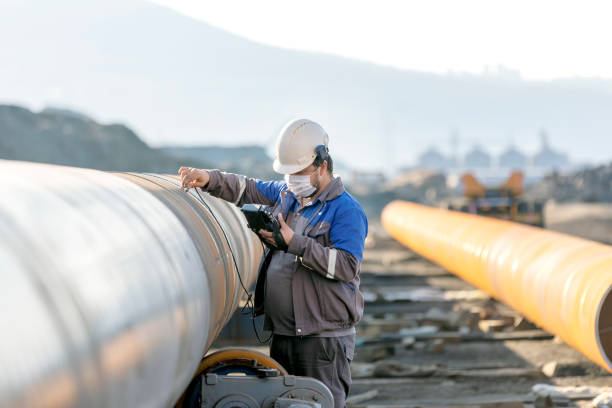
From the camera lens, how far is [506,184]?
21734 mm

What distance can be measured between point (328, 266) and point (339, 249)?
0.14 meters

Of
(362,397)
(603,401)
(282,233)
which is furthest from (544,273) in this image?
(282,233)

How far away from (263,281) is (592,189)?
142ft

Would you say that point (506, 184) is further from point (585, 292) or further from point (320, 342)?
point (320, 342)

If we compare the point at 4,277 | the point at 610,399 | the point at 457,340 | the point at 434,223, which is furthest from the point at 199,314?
the point at 434,223

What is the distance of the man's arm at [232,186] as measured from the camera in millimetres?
→ 4309

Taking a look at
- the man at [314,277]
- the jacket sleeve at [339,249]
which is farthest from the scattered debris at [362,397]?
the jacket sleeve at [339,249]

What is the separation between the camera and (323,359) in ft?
13.5

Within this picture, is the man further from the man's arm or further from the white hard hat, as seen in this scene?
the man's arm

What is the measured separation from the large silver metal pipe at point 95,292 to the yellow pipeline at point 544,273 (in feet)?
13.7

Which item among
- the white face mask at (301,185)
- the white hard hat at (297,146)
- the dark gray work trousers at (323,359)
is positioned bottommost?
the dark gray work trousers at (323,359)

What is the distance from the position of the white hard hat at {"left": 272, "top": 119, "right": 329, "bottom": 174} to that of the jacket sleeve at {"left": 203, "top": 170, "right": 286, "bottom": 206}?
0.39 metres

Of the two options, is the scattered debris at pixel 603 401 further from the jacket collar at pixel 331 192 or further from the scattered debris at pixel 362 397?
the jacket collar at pixel 331 192

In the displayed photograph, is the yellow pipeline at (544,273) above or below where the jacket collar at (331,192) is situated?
below
